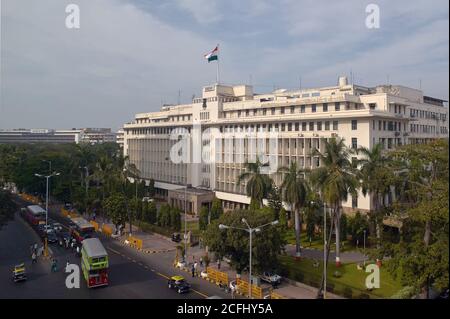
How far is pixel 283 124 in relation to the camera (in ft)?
221

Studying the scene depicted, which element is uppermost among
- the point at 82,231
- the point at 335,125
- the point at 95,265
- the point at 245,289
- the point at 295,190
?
the point at 335,125

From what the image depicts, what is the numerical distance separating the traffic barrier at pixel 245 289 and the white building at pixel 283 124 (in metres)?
22.0

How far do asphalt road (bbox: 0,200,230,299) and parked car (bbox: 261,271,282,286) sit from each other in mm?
4531

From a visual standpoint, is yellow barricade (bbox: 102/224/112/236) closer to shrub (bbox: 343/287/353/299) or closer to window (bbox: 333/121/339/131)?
window (bbox: 333/121/339/131)

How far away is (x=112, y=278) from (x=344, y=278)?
75.2 ft

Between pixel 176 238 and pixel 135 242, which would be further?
pixel 176 238

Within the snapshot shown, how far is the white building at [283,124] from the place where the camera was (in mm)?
59312

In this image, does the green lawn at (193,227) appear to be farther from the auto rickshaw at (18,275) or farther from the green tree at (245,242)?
the auto rickshaw at (18,275)

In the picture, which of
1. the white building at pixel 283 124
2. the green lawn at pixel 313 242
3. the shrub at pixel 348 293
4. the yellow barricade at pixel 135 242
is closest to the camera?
the shrub at pixel 348 293

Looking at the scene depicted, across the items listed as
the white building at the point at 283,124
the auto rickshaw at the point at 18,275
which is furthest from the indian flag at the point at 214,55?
the auto rickshaw at the point at 18,275

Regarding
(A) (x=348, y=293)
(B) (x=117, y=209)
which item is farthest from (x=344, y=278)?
(B) (x=117, y=209)

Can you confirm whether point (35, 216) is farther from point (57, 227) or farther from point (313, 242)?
point (313, 242)
